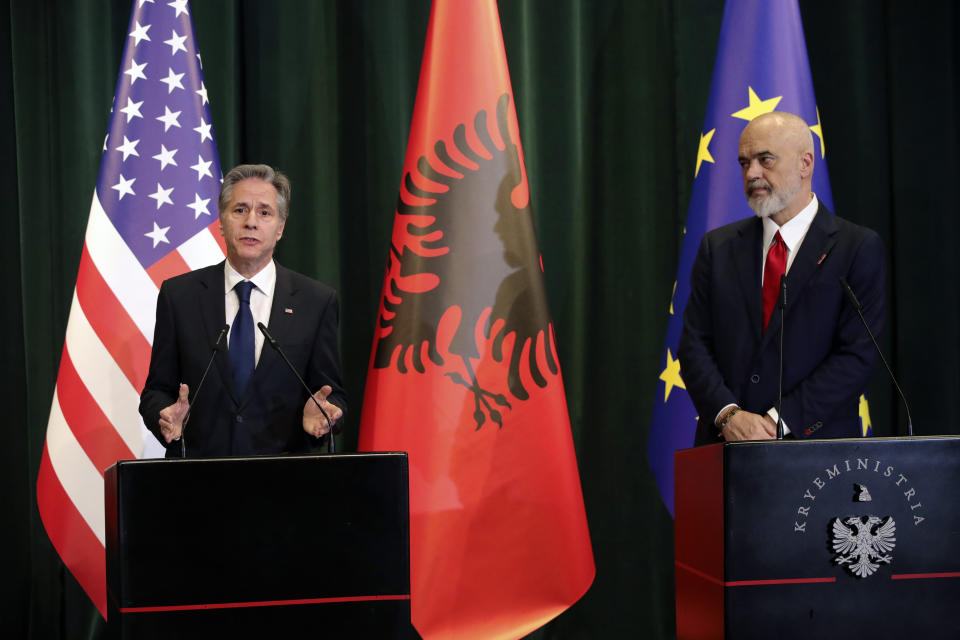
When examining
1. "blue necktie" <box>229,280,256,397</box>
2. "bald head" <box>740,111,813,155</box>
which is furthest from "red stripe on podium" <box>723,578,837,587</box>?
"blue necktie" <box>229,280,256,397</box>

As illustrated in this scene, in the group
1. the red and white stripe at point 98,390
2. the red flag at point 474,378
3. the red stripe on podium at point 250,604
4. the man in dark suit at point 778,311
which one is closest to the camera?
the red stripe on podium at point 250,604

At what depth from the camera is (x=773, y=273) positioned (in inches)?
103

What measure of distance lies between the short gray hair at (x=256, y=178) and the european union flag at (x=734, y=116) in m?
1.54

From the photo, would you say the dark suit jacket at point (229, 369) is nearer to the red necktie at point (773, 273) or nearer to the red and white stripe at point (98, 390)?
the red and white stripe at point (98, 390)

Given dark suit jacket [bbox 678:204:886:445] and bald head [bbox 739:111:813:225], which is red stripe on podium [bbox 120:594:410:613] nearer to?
dark suit jacket [bbox 678:204:886:445]

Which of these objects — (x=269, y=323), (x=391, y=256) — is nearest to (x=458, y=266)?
(x=391, y=256)

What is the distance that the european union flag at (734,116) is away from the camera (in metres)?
3.55

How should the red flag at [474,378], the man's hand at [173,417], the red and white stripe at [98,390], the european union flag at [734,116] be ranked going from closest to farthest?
the man's hand at [173,417] < the red flag at [474,378] < the red and white stripe at [98,390] < the european union flag at [734,116]

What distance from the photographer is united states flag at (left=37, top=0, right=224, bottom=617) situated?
134 inches

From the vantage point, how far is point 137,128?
11.6 ft

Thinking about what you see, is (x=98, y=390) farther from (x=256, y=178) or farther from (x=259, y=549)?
(x=259, y=549)

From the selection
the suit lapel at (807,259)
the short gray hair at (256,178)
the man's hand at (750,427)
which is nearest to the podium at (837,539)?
the man's hand at (750,427)

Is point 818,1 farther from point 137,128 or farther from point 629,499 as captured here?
point 137,128

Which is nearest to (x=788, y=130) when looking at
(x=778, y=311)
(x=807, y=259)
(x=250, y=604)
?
(x=807, y=259)
